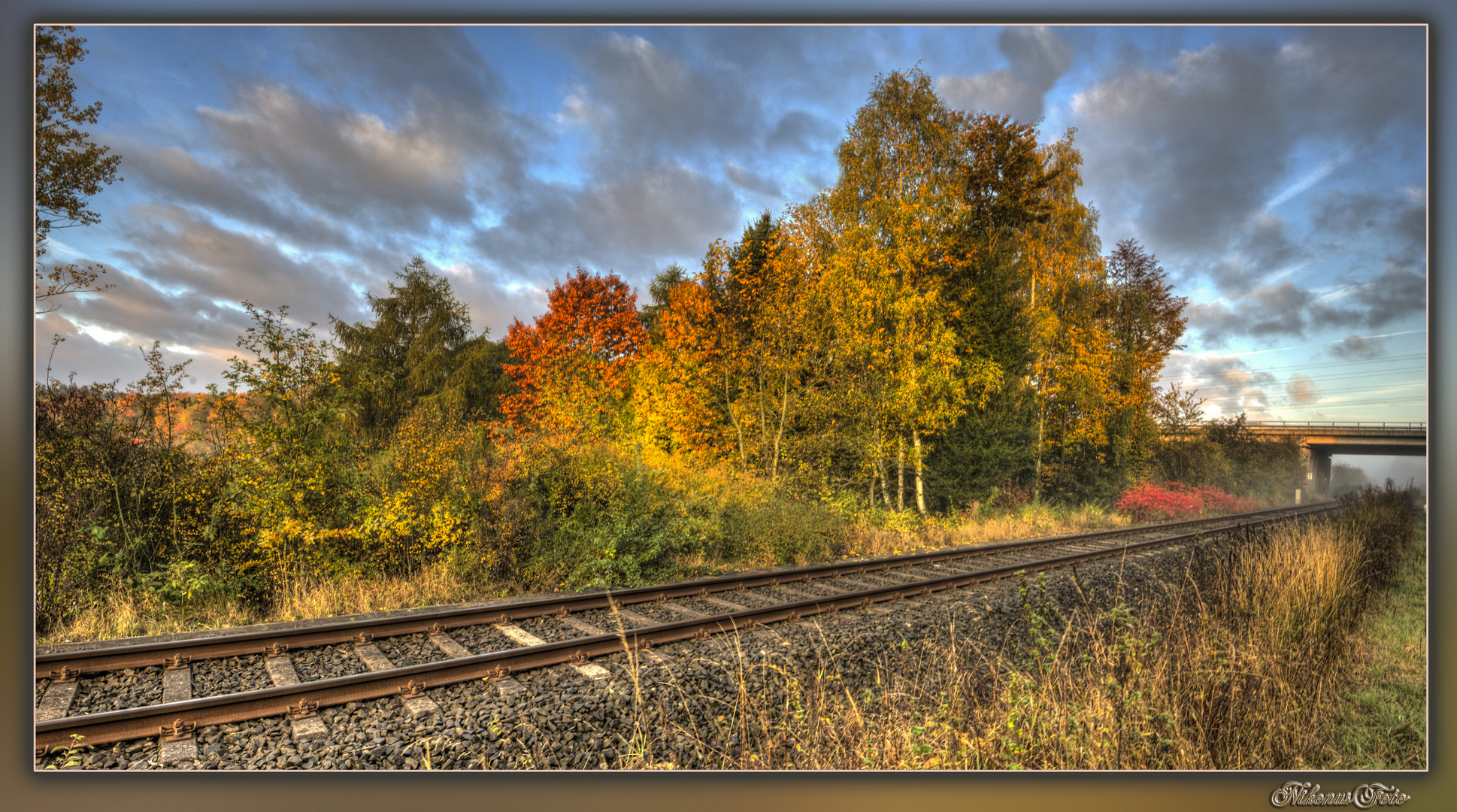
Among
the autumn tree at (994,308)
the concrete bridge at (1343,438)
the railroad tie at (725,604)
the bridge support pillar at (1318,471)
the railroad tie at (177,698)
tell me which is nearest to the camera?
the railroad tie at (177,698)

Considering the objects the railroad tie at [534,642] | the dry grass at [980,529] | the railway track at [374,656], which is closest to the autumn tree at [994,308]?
the dry grass at [980,529]

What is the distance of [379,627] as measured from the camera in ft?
17.6

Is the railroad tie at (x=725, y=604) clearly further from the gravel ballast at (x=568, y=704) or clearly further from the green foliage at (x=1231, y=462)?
the green foliage at (x=1231, y=462)

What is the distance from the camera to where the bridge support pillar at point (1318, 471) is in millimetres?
6656

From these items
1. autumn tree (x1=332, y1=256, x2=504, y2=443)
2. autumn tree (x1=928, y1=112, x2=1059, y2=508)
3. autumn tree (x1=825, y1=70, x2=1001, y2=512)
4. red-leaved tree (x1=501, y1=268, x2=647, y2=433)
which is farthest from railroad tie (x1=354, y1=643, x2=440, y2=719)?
autumn tree (x1=928, y1=112, x2=1059, y2=508)

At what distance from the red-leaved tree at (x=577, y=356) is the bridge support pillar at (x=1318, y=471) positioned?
10163mm

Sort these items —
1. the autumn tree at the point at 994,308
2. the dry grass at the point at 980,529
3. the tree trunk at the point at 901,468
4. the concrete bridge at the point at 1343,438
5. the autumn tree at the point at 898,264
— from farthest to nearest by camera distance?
the tree trunk at the point at 901,468 → the autumn tree at the point at 994,308 → the autumn tree at the point at 898,264 → the dry grass at the point at 980,529 → the concrete bridge at the point at 1343,438

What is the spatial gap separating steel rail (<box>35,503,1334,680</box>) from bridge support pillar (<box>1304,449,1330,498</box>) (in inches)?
210

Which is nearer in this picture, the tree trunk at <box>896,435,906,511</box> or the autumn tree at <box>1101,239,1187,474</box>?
the autumn tree at <box>1101,239,1187,474</box>

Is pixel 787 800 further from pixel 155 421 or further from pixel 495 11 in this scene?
pixel 155 421

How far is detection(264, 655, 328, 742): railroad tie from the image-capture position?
3.40m

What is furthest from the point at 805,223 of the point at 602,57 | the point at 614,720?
the point at 614,720

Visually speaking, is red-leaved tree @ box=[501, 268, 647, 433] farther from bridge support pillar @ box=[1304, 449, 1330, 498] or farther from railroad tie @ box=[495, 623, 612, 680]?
bridge support pillar @ box=[1304, 449, 1330, 498]

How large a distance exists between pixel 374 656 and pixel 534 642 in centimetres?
129
